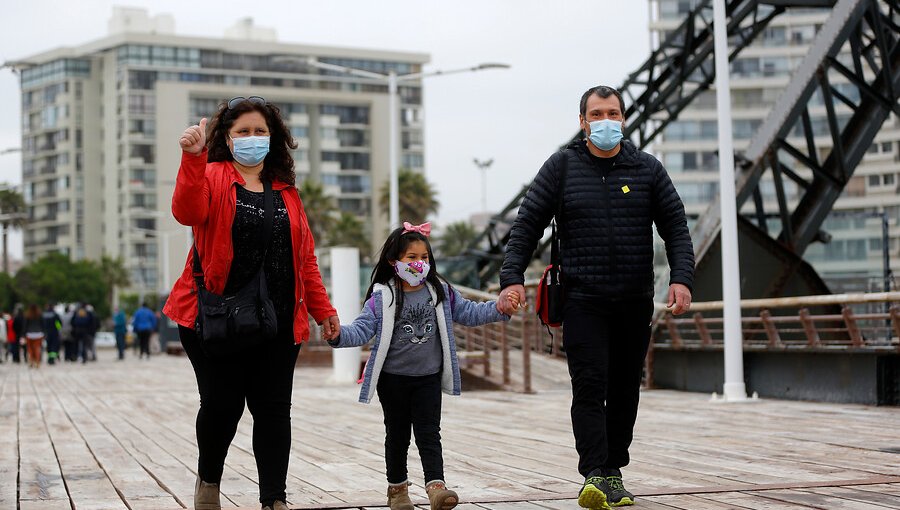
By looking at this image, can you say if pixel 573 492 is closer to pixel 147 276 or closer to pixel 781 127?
pixel 781 127

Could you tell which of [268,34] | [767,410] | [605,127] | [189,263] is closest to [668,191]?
[605,127]

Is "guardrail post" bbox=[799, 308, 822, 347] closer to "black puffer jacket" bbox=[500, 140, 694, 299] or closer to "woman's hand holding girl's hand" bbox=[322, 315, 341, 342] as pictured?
"black puffer jacket" bbox=[500, 140, 694, 299]

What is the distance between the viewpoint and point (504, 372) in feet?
64.5

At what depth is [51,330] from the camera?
37938 millimetres

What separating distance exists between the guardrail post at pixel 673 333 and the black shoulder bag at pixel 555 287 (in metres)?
12.2

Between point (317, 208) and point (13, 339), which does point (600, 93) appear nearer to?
point (13, 339)

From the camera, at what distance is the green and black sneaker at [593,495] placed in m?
6.13

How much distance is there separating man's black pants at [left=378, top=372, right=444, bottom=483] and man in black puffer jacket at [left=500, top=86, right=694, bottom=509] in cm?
55

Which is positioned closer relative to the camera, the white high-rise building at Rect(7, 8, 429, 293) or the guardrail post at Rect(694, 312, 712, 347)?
the guardrail post at Rect(694, 312, 712, 347)

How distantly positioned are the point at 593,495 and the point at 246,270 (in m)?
1.77

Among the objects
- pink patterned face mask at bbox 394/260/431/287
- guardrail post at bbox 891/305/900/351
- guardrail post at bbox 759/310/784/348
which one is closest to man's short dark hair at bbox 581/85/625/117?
pink patterned face mask at bbox 394/260/431/287

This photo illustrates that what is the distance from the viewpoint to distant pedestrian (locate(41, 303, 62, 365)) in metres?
37.6

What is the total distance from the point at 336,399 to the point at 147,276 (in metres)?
107

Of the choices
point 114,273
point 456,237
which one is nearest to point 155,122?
point 114,273
